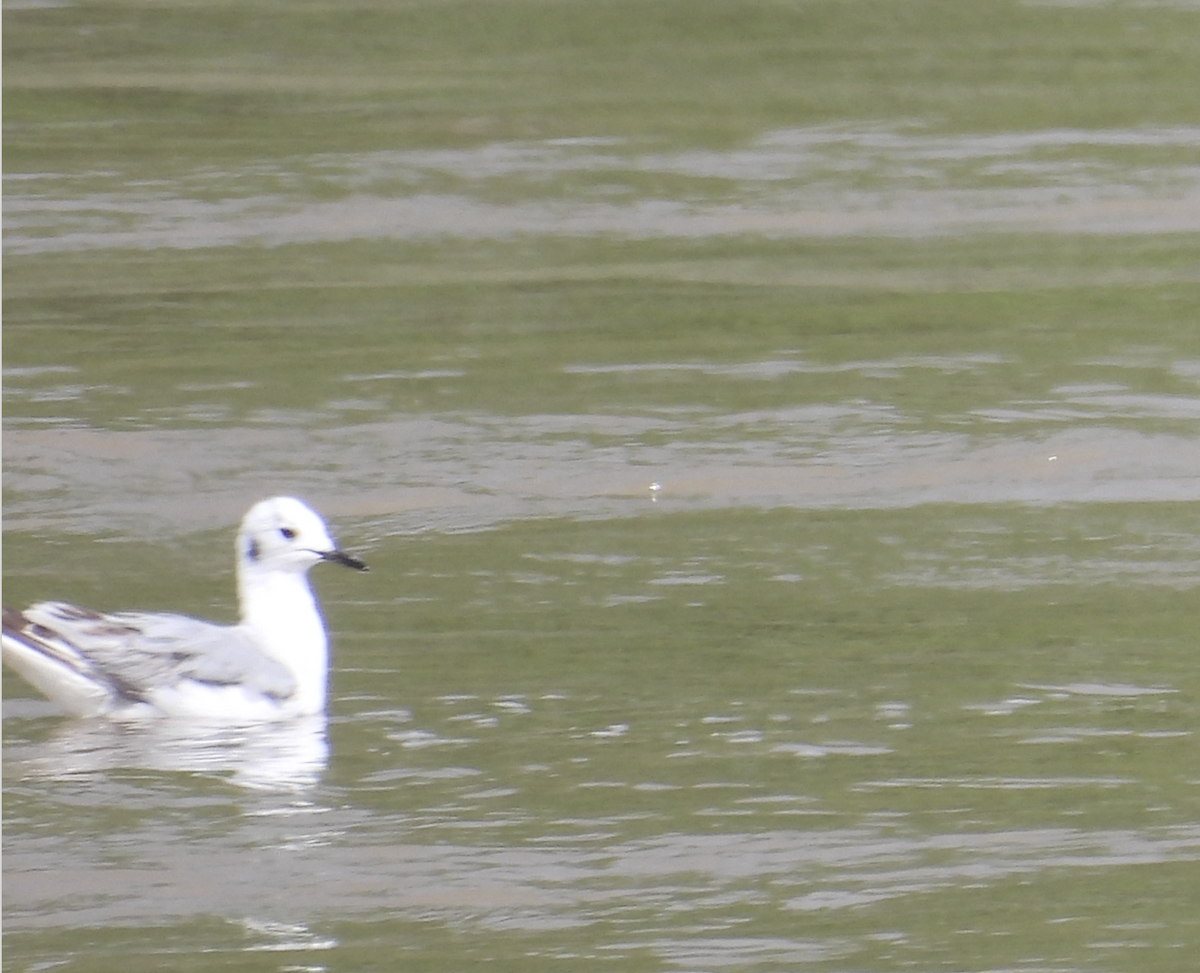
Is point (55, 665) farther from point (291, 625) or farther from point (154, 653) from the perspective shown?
point (291, 625)

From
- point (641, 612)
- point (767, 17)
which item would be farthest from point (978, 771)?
point (767, 17)

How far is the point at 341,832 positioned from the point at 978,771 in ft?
3.82

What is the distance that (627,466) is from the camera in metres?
6.51

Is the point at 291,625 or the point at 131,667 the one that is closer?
the point at 131,667

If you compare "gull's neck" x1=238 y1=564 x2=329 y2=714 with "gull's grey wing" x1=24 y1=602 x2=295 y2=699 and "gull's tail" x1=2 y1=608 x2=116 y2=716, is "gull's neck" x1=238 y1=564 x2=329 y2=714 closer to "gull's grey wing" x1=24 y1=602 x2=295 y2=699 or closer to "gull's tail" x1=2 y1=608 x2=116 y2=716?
"gull's grey wing" x1=24 y1=602 x2=295 y2=699

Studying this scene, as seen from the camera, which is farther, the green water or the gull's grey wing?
the gull's grey wing

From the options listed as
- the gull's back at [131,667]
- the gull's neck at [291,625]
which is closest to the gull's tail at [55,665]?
the gull's back at [131,667]

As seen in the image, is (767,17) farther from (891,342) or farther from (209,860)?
(209,860)

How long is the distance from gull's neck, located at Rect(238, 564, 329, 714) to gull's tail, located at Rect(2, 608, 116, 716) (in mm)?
344

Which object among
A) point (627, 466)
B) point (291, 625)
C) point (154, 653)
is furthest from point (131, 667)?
point (627, 466)

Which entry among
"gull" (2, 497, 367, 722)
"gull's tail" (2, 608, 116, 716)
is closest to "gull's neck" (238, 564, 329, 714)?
"gull" (2, 497, 367, 722)

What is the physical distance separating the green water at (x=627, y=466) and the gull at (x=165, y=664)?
0.25 feet

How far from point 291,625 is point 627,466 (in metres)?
1.25

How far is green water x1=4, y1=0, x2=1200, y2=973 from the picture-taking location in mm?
4668
